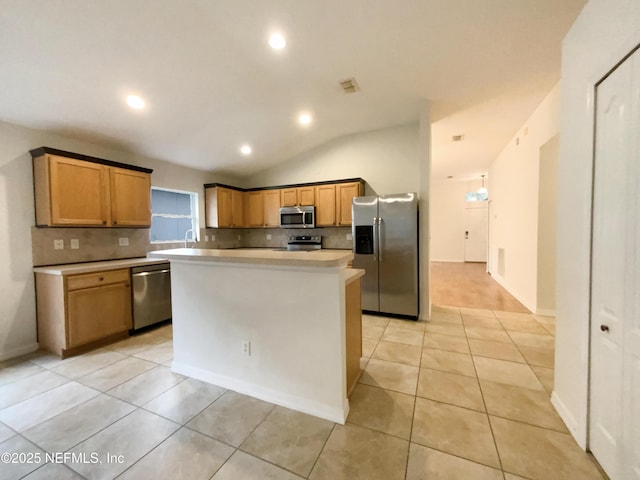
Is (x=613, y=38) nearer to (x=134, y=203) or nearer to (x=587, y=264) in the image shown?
(x=587, y=264)

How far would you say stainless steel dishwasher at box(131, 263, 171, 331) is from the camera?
130 inches

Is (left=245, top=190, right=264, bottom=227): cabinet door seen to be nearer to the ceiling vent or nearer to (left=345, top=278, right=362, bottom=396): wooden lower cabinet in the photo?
the ceiling vent

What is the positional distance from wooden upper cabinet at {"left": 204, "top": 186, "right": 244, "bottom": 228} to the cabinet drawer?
1939 mm

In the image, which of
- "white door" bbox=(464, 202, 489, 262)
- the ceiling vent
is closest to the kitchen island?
the ceiling vent

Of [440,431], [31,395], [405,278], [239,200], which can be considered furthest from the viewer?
[239,200]

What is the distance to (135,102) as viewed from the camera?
9.36 feet

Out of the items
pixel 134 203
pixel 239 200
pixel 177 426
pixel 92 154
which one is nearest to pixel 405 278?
pixel 177 426

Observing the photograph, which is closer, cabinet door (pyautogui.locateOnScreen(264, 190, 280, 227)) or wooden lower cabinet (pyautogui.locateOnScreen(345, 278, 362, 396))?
wooden lower cabinet (pyautogui.locateOnScreen(345, 278, 362, 396))

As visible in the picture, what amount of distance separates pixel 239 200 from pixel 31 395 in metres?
3.97

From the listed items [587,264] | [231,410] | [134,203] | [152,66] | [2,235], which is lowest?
[231,410]

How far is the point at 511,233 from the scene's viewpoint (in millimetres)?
4965

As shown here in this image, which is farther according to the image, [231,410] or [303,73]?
[303,73]

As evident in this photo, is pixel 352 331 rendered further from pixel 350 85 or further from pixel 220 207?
pixel 220 207

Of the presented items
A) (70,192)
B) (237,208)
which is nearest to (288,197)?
(237,208)
